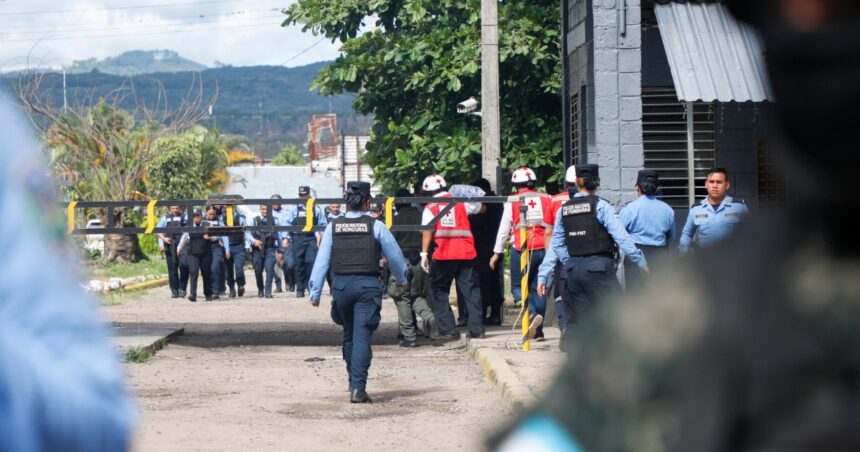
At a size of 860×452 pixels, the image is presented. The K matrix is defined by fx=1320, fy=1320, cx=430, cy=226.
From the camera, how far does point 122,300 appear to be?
24234mm

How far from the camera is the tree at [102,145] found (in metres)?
37.2

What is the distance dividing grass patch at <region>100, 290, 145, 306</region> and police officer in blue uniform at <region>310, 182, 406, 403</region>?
1210 cm

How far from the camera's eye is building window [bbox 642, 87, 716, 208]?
15.1m

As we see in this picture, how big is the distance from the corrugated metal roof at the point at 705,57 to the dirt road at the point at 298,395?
3592 mm

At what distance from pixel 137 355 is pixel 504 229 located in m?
4.51

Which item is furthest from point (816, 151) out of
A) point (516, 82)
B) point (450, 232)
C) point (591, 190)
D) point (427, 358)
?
point (516, 82)

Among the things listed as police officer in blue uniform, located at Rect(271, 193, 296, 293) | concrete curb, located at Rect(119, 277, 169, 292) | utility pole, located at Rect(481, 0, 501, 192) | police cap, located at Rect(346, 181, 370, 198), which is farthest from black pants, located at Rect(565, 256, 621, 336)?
concrete curb, located at Rect(119, 277, 169, 292)

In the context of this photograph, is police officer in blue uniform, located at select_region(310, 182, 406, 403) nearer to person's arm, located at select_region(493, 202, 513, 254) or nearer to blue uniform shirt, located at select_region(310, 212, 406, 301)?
blue uniform shirt, located at select_region(310, 212, 406, 301)

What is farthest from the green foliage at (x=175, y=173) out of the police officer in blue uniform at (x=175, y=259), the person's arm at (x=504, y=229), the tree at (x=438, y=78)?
the person's arm at (x=504, y=229)

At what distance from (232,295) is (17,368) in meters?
24.4

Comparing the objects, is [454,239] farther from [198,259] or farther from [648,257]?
[198,259]

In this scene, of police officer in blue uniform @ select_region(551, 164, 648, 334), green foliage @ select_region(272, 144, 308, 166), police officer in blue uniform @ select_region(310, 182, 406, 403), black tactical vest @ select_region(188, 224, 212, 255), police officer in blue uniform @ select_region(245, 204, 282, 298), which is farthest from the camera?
green foliage @ select_region(272, 144, 308, 166)

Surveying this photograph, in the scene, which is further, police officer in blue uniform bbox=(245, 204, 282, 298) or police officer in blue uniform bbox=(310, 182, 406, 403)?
police officer in blue uniform bbox=(245, 204, 282, 298)

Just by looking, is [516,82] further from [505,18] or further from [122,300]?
[122,300]
